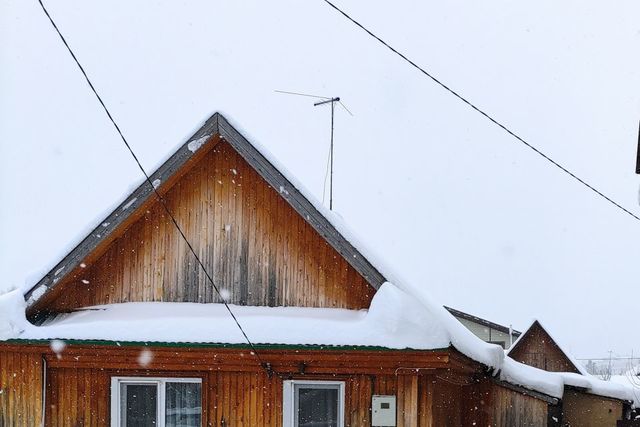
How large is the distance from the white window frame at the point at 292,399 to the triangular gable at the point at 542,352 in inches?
705

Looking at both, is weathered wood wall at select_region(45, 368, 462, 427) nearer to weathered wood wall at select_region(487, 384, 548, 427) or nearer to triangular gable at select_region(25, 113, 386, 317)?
triangular gable at select_region(25, 113, 386, 317)

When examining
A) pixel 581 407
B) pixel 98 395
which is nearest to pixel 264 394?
pixel 98 395

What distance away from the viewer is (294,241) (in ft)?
34.0

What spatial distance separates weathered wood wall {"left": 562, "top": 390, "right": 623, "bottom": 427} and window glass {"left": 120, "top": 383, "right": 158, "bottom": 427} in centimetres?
757

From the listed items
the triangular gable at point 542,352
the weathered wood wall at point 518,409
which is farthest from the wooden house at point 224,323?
the triangular gable at point 542,352

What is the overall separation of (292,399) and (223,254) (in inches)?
73.2

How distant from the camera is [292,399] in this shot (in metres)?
10.1

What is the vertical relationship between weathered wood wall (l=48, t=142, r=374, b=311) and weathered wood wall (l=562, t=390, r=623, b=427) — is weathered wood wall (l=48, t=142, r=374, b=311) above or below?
above

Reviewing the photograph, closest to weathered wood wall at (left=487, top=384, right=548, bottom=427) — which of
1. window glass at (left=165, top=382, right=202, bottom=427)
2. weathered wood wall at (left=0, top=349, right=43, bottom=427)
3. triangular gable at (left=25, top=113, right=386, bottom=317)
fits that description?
triangular gable at (left=25, top=113, right=386, bottom=317)

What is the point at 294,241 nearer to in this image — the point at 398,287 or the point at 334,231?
the point at 334,231

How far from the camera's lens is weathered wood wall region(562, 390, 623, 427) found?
15000 mm

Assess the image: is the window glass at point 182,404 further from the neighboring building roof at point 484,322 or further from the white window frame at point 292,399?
the neighboring building roof at point 484,322

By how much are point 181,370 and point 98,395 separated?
39.2 inches

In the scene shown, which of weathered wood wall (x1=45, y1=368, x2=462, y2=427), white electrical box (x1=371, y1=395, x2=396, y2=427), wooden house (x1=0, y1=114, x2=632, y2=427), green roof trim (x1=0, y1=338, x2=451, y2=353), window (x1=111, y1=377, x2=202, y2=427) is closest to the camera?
green roof trim (x1=0, y1=338, x2=451, y2=353)
